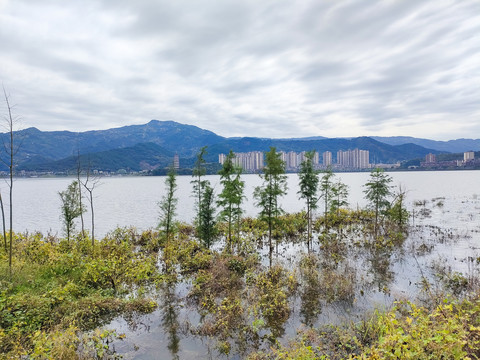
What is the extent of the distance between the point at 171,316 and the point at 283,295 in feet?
15.5

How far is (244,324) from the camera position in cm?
925

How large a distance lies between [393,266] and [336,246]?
4.74 m

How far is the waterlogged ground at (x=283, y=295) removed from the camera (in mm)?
8438

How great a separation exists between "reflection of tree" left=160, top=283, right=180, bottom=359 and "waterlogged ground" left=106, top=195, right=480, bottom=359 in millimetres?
33

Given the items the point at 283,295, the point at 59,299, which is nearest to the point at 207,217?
the point at 283,295

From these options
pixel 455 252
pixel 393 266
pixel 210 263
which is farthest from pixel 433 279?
pixel 210 263

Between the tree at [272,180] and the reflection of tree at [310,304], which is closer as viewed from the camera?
the reflection of tree at [310,304]

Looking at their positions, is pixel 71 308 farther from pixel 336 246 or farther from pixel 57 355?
pixel 336 246

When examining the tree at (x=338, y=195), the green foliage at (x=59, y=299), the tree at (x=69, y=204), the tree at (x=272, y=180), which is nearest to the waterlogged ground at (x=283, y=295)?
the green foliage at (x=59, y=299)

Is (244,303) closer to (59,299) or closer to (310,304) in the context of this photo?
(310,304)

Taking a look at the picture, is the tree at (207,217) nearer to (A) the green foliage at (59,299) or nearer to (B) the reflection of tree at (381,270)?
(A) the green foliage at (59,299)

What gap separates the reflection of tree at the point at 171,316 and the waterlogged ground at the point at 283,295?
0.03 metres

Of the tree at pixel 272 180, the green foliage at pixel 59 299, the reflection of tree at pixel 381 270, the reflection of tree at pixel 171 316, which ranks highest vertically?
the tree at pixel 272 180

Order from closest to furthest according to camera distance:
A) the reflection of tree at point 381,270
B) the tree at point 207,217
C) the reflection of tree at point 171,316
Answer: the reflection of tree at point 171,316
the reflection of tree at point 381,270
the tree at point 207,217
